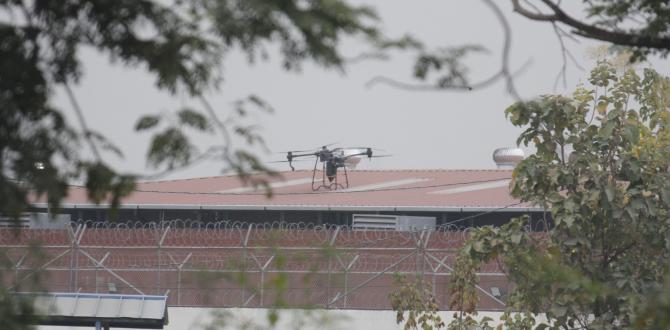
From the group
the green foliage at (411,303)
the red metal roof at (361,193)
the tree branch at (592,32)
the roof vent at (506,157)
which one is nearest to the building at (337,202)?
the red metal roof at (361,193)

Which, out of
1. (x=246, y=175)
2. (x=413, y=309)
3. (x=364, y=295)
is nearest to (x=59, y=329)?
(x=364, y=295)

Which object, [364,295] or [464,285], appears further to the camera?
[364,295]

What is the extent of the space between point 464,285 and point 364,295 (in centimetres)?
502

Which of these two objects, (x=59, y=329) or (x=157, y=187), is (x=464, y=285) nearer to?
(x=59, y=329)

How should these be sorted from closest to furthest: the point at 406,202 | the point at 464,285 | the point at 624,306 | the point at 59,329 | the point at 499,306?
the point at 624,306
the point at 464,285
the point at 59,329
the point at 499,306
the point at 406,202

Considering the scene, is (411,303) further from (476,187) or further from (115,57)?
(476,187)

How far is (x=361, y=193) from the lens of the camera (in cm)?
2927

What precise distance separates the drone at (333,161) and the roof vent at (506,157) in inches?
139

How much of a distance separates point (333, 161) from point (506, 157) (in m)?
4.45

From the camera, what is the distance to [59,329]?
17.7 meters

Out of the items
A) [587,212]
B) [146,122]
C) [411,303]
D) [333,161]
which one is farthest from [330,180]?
[146,122]

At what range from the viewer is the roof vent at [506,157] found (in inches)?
1238

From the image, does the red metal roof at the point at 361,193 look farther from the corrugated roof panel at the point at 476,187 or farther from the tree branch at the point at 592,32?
the tree branch at the point at 592,32

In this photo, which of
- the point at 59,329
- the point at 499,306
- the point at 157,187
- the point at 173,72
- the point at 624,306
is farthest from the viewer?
the point at 157,187
